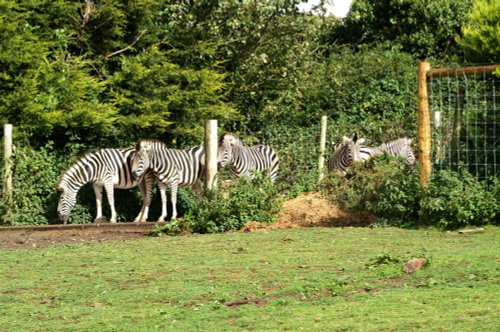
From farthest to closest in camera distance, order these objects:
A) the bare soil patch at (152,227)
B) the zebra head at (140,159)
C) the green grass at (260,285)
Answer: the zebra head at (140,159) → the bare soil patch at (152,227) → the green grass at (260,285)

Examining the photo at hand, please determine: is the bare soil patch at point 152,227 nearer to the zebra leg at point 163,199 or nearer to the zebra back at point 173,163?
the zebra leg at point 163,199

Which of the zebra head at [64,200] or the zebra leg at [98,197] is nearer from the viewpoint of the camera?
the zebra head at [64,200]

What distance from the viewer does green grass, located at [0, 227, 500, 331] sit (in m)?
8.84

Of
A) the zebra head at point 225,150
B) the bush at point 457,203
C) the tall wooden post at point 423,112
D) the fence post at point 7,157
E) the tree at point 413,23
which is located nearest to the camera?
the bush at point 457,203

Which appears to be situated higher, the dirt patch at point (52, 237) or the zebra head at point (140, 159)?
the zebra head at point (140, 159)

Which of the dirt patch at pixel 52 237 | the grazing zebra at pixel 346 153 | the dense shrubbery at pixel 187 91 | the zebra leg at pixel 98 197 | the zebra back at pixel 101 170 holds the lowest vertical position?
the dirt patch at pixel 52 237

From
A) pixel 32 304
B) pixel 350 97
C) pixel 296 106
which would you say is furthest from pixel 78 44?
pixel 32 304

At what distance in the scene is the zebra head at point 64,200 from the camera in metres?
17.6

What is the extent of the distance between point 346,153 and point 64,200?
18.3ft

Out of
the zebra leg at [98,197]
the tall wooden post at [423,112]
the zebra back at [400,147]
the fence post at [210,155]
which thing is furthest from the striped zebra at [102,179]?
the tall wooden post at [423,112]

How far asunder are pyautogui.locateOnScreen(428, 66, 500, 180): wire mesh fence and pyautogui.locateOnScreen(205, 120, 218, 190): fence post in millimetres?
3617

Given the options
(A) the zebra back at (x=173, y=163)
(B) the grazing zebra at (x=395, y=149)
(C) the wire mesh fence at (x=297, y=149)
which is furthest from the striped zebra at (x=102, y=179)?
(B) the grazing zebra at (x=395, y=149)

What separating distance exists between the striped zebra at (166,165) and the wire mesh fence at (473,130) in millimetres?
5050

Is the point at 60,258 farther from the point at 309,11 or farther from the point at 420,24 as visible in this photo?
the point at 420,24
